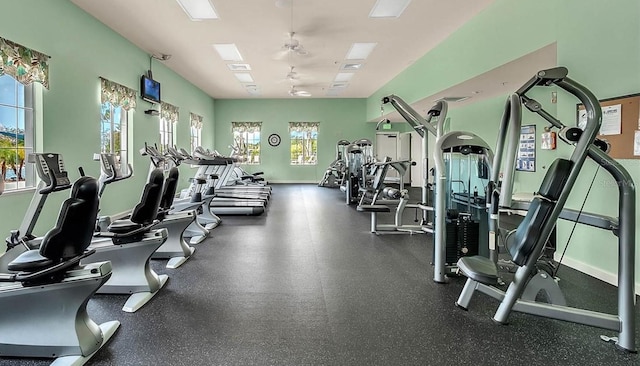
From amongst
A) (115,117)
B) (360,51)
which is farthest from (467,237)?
(115,117)

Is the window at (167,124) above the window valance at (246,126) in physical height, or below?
below

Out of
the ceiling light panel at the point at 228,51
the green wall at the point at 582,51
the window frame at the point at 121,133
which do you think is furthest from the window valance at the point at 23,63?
the green wall at the point at 582,51

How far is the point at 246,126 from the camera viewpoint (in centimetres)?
1370

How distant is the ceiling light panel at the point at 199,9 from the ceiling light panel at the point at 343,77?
4.56 meters

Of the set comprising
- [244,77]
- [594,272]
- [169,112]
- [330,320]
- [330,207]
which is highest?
[244,77]

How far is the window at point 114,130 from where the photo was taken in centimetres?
615

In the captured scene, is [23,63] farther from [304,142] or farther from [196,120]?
[304,142]

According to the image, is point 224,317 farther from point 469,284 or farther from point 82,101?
point 82,101

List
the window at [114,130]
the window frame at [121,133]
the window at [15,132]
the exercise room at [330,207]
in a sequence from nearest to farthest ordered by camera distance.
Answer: the exercise room at [330,207] < the window at [15,132] < the window at [114,130] < the window frame at [121,133]

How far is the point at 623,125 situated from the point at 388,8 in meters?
3.45

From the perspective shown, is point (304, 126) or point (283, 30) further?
point (304, 126)

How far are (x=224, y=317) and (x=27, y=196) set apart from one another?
11.1 feet

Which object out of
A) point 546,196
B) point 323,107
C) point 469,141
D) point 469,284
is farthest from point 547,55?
point 323,107

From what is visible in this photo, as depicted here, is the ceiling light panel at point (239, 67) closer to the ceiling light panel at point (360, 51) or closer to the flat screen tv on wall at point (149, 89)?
the flat screen tv on wall at point (149, 89)
